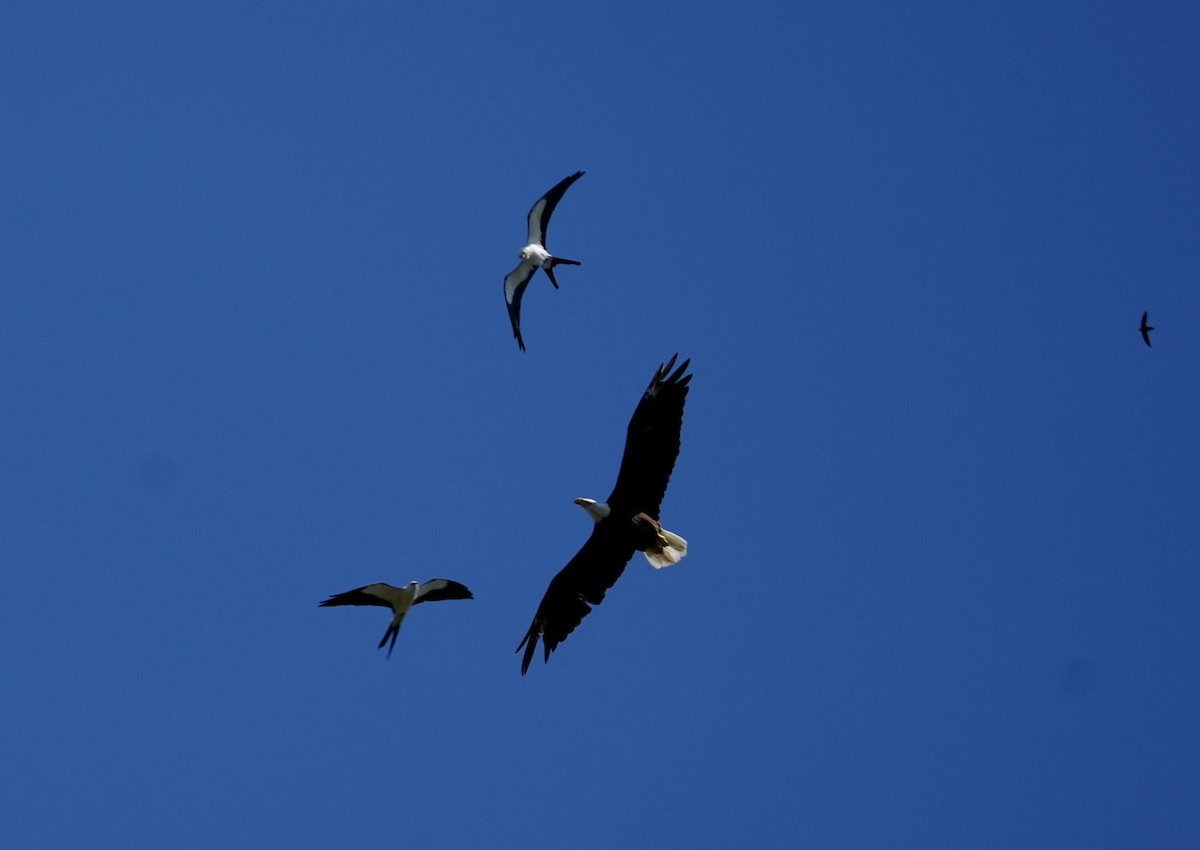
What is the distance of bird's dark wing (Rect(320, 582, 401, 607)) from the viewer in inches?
687

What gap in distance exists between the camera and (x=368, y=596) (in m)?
17.8

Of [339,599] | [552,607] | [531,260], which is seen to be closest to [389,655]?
[339,599]

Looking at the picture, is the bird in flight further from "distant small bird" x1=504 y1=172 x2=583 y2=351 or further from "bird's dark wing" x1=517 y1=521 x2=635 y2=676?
"distant small bird" x1=504 y1=172 x2=583 y2=351

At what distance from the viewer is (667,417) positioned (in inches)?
662

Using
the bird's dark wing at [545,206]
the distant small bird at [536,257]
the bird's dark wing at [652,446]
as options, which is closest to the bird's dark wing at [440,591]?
the bird's dark wing at [652,446]

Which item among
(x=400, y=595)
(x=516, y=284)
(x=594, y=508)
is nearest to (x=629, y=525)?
(x=594, y=508)

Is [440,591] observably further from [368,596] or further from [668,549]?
[668,549]

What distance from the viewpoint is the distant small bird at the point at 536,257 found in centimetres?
2009

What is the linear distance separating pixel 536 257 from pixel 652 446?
163 inches

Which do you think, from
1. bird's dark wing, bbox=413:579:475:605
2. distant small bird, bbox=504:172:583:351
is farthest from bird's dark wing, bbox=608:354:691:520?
distant small bird, bbox=504:172:583:351

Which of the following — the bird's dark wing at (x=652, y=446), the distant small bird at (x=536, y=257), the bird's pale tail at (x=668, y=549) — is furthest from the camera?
the distant small bird at (x=536, y=257)

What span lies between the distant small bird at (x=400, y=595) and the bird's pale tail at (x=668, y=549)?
2.14 metres

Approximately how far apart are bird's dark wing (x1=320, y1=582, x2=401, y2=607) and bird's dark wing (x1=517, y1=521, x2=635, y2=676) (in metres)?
1.60

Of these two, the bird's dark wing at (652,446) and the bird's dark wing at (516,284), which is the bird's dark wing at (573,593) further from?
the bird's dark wing at (516,284)
